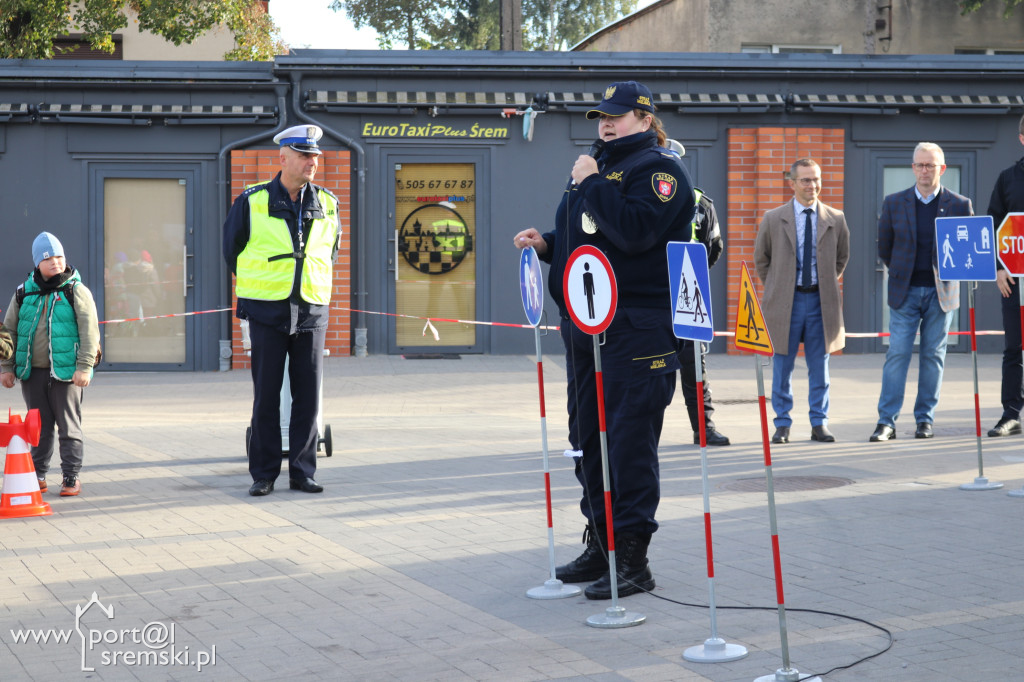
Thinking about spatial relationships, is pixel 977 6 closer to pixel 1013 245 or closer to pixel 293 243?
pixel 1013 245

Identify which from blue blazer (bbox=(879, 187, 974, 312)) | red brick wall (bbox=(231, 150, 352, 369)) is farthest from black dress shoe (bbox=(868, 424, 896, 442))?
red brick wall (bbox=(231, 150, 352, 369))

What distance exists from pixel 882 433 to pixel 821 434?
489 millimetres

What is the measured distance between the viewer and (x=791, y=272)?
32.7ft

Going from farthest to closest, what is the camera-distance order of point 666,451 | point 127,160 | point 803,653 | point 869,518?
point 127,160 → point 666,451 → point 869,518 → point 803,653

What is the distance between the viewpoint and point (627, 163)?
214 inches

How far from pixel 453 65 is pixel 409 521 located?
1096cm

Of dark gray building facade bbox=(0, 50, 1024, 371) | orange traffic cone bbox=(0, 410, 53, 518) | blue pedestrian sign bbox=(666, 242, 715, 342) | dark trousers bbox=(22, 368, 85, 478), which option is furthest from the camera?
dark gray building facade bbox=(0, 50, 1024, 371)

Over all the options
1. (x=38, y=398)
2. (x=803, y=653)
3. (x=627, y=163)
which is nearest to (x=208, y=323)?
(x=38, y=398)

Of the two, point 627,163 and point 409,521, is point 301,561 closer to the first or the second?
point 409,521

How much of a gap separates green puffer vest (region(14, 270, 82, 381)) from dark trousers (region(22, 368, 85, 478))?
0.24 feet

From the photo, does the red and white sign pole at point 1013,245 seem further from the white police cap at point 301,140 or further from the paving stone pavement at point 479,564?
the white police cap at point 301,140

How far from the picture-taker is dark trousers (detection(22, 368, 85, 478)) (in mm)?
8078

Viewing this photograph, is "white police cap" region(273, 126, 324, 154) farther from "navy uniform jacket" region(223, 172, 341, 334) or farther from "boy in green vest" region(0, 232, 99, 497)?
"boy in green vest" region(0, 232, 99, 497)

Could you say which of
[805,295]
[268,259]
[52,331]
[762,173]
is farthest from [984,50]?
[52,331]
